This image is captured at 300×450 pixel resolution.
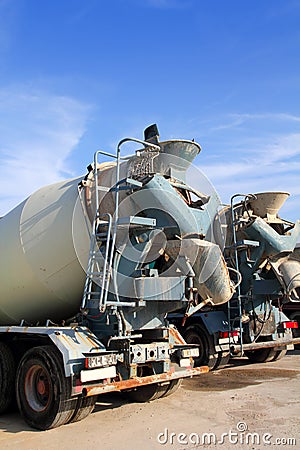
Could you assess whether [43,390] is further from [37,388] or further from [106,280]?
[106,280]

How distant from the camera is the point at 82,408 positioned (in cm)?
579

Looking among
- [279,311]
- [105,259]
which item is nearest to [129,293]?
[105,259]

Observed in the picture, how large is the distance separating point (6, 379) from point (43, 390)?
2.89ft

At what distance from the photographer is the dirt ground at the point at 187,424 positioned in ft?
16.7

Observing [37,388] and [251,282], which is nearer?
[37,388]

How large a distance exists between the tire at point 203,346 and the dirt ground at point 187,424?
121 centimetres

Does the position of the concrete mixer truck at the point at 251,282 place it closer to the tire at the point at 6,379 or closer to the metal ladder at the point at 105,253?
the metal ladder at the point at 105,253

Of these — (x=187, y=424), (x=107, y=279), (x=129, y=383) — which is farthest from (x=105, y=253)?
(x=187, y=424)

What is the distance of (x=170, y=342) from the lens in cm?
704

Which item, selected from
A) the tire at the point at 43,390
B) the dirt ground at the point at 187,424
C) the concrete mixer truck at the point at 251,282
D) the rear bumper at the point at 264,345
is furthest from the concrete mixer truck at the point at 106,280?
the rear bumper at the point at 264,345

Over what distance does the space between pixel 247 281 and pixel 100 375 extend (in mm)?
4877

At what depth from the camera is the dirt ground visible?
16.7 ft

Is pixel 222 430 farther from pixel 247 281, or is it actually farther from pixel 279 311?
pixel 279 311

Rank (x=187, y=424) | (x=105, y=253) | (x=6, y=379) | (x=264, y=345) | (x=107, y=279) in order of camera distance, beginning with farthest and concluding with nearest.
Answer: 1. (x=264, y=345)
2. (x=6, y=379)
3. (x=105, y=253)
4. (x=107, y=279)
5. (x=187, y=424)
